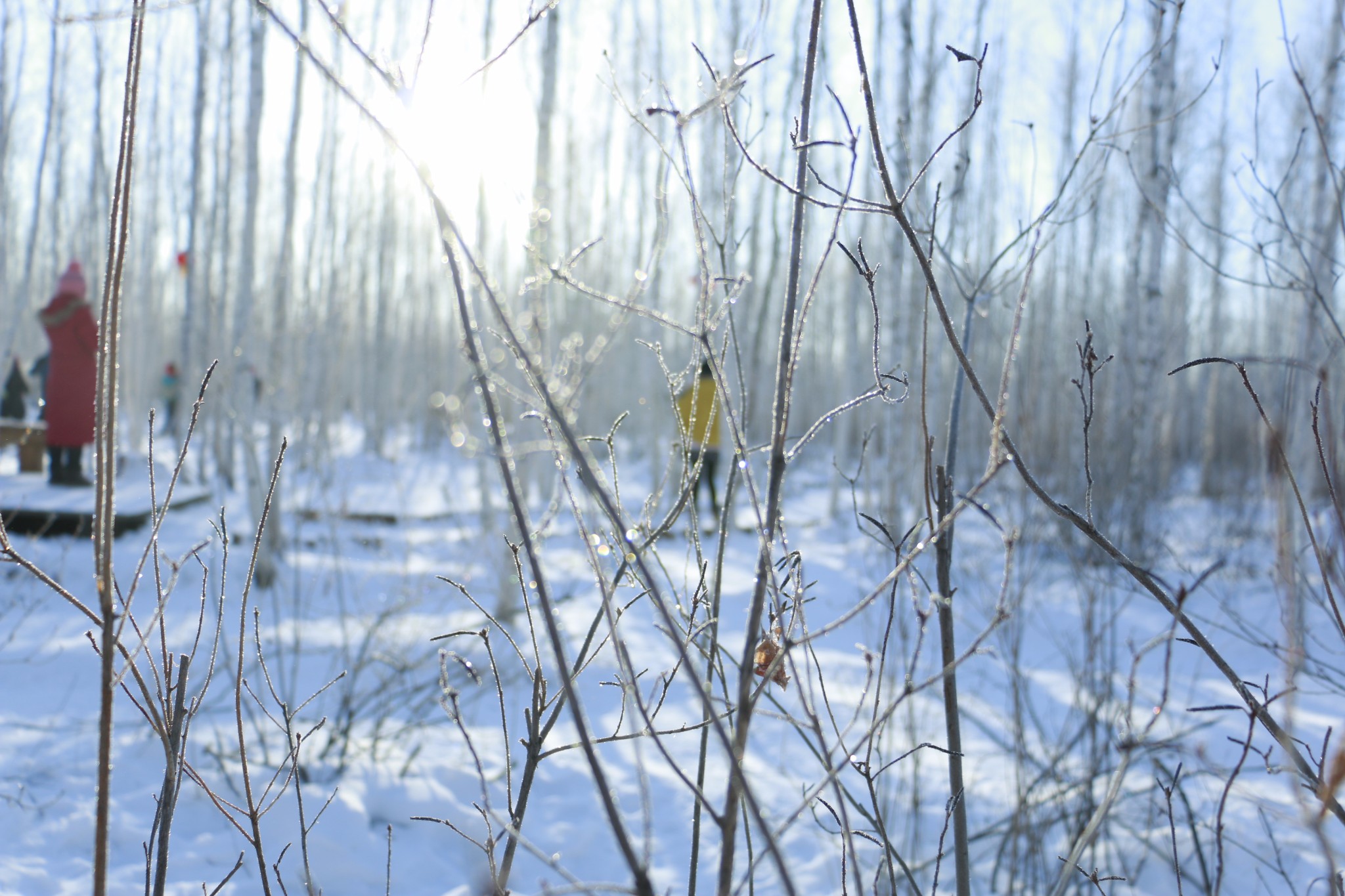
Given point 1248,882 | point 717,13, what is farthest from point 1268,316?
point 1248,882

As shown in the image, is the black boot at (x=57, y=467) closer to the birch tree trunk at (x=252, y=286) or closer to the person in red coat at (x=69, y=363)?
the person in red coat at (x=69, y=363)

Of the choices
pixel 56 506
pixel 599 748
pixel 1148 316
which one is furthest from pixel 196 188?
pixel 1148 316

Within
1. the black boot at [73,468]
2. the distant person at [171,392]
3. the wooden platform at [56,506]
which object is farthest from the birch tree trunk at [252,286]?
the distant person at [171,392]

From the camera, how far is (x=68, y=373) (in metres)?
A: 5.55

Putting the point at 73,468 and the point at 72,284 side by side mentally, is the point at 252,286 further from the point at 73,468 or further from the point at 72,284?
the point at 73,468

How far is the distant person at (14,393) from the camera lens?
674cm

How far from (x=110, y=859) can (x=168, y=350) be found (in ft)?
92.2

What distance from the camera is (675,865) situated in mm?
2629

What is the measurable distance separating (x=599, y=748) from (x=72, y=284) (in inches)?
177

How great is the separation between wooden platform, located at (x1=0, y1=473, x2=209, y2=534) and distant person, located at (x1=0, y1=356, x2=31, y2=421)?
0.81m

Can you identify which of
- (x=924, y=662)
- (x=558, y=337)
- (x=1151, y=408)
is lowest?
(x=924, y=662)

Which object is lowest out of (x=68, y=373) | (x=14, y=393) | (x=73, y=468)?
(x=73, y=468)

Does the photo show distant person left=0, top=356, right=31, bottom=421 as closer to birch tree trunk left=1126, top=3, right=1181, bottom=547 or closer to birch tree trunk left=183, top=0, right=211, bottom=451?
birch tree trunk left=183, top=0, right=211, bottom=451

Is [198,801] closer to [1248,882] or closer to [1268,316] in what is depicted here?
[1248,882]
